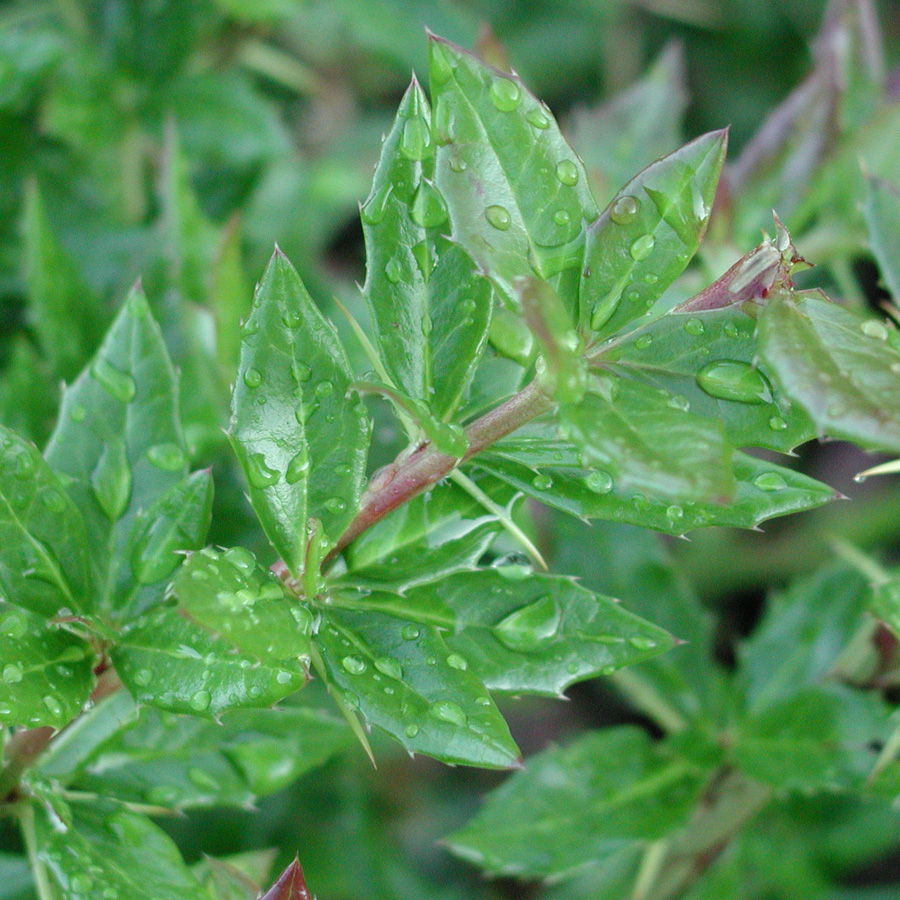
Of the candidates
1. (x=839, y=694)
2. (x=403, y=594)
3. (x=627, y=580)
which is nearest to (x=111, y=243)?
(x=627, y=580)

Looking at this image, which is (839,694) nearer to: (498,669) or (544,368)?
(498,669)

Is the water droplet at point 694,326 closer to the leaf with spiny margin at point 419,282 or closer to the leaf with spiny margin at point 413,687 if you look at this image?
the leaf with spiny margin at point 419,282

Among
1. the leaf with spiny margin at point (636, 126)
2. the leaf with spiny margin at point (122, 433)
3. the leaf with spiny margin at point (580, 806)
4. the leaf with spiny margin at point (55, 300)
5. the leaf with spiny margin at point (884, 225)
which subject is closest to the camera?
the leaf with spiny margin at point (122, 433)

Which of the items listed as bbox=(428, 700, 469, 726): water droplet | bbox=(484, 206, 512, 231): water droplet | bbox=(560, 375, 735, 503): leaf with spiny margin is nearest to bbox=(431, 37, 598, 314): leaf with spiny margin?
bbox=(484, 206, 512, 231): water droplet

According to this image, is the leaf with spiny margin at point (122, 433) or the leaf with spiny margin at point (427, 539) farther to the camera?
the leaf with spiny margin at point (122, 433)

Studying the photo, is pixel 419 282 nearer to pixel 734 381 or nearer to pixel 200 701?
pixel 734 381

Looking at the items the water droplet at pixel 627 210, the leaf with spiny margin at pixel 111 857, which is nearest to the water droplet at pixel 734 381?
the water droplet at pixel 627 210
